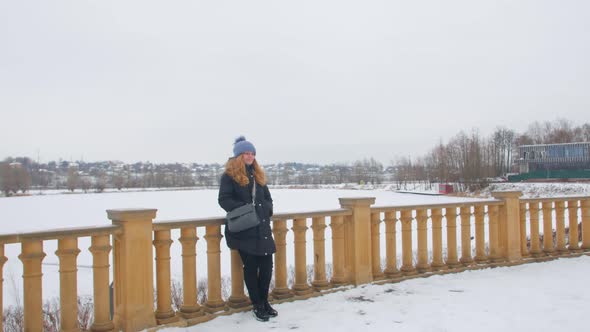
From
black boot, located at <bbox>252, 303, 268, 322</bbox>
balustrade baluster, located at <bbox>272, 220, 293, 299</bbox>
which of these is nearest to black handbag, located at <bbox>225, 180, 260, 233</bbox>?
balustrade baluster, located at <bbox>272, 220, 293, 299</bbox>

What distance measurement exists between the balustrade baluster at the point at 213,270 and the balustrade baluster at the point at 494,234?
413cm

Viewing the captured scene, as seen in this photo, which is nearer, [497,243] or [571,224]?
[497,243]

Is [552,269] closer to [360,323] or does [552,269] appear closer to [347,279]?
[347,279]

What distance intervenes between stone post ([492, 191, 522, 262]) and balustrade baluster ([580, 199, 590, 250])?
57.8 inches

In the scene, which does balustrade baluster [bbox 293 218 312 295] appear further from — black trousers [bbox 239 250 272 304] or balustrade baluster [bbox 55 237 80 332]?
balustrade baluster [bbox 55 237 80 332]

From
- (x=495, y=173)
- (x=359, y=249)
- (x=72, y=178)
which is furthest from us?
(x=72, y=178)

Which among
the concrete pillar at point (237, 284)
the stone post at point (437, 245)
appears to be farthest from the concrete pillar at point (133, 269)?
the stone post at point (437, 245)

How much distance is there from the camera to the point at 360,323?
433 cm

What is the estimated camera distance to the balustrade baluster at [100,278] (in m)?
3.95

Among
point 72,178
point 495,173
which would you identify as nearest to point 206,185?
point 72,178

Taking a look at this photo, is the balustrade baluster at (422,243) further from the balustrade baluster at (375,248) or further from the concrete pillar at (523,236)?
the concrete pillar at (523,236)

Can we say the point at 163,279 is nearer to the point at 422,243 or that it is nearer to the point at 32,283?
the point at 32,283

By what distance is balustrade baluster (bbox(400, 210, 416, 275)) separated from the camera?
6000 mm

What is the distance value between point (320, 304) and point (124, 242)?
213cm
